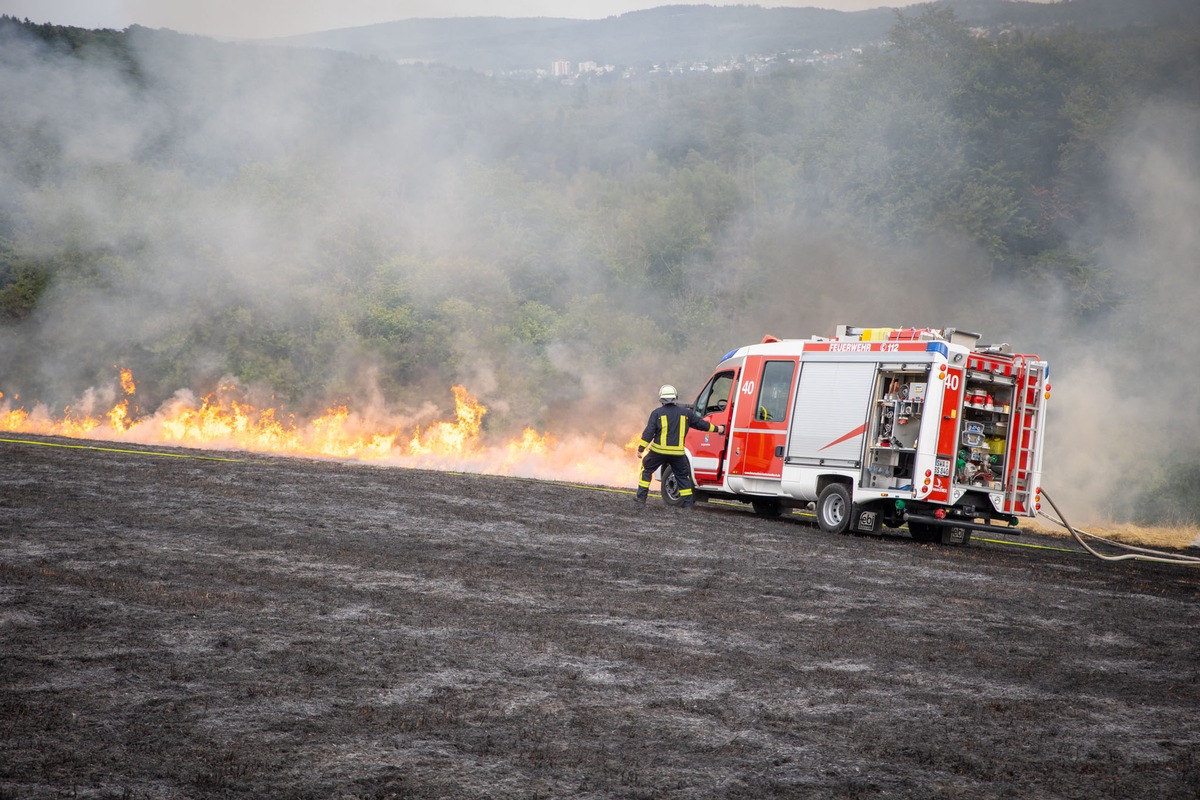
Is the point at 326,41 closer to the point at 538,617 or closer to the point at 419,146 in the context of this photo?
the point at 419,146

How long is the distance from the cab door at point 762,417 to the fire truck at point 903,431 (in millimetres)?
24

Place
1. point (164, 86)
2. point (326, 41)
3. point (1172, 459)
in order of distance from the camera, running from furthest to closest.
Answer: point (326, 41), point (164, 86), point (1172, 459)

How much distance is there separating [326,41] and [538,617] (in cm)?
10192

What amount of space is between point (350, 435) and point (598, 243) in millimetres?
22873

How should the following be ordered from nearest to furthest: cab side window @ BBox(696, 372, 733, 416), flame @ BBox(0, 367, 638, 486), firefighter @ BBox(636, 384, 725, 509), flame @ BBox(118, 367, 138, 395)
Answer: firefighter @ BBox(636, 384, 725, 509), cab side window @ BBox(696, 372, 733, 416), flame @ BBox(0, 367, 638, 486), flame @ BBox(118, 367, 138, 395)

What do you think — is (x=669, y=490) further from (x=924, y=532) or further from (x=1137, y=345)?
(x=1137, y=345)

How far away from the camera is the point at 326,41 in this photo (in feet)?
332

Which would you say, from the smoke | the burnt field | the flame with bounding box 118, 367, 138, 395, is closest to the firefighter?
the burnt field

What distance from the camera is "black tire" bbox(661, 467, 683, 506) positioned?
1772 centimetres

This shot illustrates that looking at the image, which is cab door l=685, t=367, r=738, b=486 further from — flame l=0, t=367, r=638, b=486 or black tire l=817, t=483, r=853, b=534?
flame l=0, t=367, r=638, b=486

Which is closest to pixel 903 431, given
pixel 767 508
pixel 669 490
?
pixel 767 508

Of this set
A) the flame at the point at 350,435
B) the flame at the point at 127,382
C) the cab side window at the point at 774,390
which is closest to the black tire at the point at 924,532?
the cab side window at the point at 774,390

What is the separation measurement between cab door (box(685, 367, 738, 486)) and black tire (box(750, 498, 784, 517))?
2.90 feet

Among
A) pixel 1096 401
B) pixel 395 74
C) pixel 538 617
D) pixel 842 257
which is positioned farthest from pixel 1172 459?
pixel 395 74
